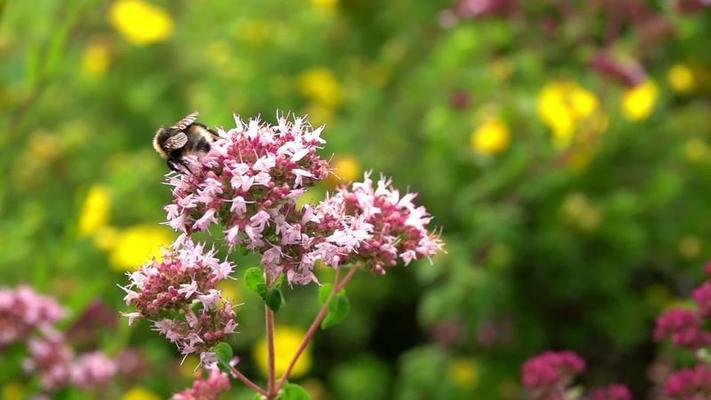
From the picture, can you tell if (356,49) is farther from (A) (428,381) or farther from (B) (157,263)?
(B) (157,263)

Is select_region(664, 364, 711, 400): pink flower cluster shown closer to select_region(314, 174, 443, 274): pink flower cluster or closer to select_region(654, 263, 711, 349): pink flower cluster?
select_region(654, 263, 711, 349): pink flower cluster

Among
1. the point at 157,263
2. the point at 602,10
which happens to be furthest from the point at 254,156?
the point at 602,10

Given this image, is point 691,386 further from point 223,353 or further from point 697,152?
point 697,152

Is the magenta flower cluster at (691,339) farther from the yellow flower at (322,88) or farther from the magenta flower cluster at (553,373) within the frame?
the yellow flower at (322,88)

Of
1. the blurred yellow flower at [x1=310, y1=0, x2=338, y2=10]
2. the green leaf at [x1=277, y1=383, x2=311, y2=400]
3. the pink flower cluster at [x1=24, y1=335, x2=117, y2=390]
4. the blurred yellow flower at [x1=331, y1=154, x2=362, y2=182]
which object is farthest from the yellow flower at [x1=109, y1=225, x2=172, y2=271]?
A: the green leaf at [x1=277, y1=383, x2=311, y2=400]

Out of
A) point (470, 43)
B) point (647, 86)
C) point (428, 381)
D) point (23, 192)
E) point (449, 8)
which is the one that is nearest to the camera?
point (428, 381)

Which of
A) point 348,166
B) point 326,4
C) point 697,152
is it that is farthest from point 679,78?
point 326,4
